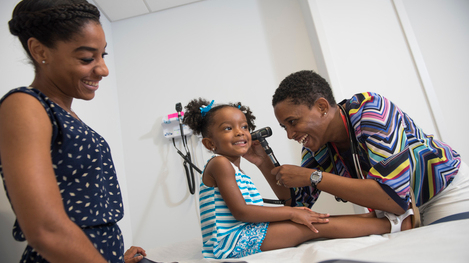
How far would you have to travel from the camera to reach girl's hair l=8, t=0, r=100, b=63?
2.65 ft

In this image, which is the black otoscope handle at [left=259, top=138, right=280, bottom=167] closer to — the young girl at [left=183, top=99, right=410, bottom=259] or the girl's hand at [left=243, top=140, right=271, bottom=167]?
the girl's hand at [left=243, top=140, right=271, bottom=167]

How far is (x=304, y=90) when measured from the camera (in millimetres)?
1412

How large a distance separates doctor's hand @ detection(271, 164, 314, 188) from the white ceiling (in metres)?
2.19

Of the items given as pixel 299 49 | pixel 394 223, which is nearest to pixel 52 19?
pixel 394 223

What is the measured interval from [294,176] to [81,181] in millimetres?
899

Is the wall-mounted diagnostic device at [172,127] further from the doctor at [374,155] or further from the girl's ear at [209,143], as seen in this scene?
the doctor at [374,155]

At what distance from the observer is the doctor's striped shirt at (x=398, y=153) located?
1.18m

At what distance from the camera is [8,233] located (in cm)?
121

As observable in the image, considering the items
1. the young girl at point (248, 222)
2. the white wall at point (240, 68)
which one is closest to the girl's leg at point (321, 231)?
the young girl at point (248, 222)

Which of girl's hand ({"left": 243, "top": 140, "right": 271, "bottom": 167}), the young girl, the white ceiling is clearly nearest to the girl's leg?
the young girl

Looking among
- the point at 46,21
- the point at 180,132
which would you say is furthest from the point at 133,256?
the point at 180,132

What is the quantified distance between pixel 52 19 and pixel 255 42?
216 cm

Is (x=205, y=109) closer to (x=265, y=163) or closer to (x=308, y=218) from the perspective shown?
(x=265, y=163)

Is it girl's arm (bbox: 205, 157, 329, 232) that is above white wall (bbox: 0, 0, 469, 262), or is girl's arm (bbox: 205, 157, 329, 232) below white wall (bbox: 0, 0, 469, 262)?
below
